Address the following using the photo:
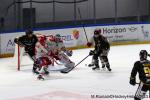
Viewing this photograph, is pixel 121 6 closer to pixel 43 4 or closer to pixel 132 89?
pixel 43 4

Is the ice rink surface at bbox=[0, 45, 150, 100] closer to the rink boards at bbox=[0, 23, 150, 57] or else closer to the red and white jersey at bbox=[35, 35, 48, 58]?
the red and white jersey at bbox=[35, 35, 48, 58]

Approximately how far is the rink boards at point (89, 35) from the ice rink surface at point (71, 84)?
1.70 m

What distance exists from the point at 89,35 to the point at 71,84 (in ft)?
25.0

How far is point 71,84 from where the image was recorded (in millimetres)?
A: 10555

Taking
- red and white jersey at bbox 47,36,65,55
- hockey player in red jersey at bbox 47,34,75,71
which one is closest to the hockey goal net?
hockey player in red jersey at bbox 47,34,75,71

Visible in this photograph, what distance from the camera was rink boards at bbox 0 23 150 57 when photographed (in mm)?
15930

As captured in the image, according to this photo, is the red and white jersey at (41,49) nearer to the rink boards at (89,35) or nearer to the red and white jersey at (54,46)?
the red and white jersey at (54,46)

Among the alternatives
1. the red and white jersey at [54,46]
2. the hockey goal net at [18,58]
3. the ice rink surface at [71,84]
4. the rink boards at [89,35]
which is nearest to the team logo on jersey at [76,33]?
the rink boards at [89,35]

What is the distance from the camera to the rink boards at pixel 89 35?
15.9 m

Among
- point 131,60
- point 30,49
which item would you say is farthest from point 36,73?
point 131,60

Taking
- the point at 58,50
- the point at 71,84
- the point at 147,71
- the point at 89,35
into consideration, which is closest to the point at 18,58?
the point at 58,50

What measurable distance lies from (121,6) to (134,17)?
31.0 inches

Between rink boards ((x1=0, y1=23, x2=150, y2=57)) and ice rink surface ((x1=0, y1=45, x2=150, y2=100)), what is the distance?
66.9 inches

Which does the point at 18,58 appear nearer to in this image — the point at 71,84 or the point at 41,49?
the point at 41,49
